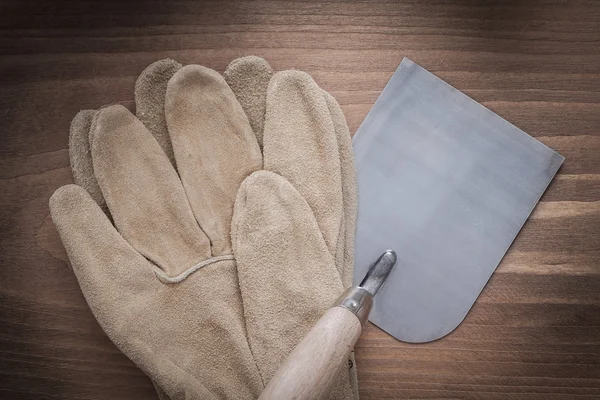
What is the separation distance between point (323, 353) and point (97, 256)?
24 centimetres

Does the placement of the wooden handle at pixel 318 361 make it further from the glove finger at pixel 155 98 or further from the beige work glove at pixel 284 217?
the glove finger at pixel 155 98

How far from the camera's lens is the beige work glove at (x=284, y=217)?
0.55m

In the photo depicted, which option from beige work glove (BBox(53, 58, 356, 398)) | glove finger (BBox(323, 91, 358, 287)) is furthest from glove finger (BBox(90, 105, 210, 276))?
glove finger (BBox(323, 91, 358, 287))

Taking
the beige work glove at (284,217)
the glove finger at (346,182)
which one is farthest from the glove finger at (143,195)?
the glove finger at (346,182)

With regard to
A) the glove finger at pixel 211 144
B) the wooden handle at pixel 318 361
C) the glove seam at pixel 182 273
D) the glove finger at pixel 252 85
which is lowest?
the glove seam at pixel 182 273

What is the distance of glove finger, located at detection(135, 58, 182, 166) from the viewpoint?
1.88ft

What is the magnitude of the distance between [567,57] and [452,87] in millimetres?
130

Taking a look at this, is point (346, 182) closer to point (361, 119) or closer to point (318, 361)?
point (361, 119)

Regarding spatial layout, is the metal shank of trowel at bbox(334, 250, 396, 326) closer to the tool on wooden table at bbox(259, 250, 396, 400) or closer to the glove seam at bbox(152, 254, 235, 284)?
the tool on wooden table at bbox(259, 250, 396, 400)

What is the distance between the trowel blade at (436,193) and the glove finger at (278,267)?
62 mm

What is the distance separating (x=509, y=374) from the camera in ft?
1.90

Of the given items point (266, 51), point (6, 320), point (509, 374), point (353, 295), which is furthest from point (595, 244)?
point (6, 320)

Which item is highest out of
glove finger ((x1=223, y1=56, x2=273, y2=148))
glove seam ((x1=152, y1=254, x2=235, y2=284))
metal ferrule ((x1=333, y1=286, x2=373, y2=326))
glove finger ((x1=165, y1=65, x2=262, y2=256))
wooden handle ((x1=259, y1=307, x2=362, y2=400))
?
glove finger ((x1=223, y1=56, x2=273, y2=148))

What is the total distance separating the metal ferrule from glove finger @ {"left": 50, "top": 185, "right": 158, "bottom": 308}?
0.62 ft
